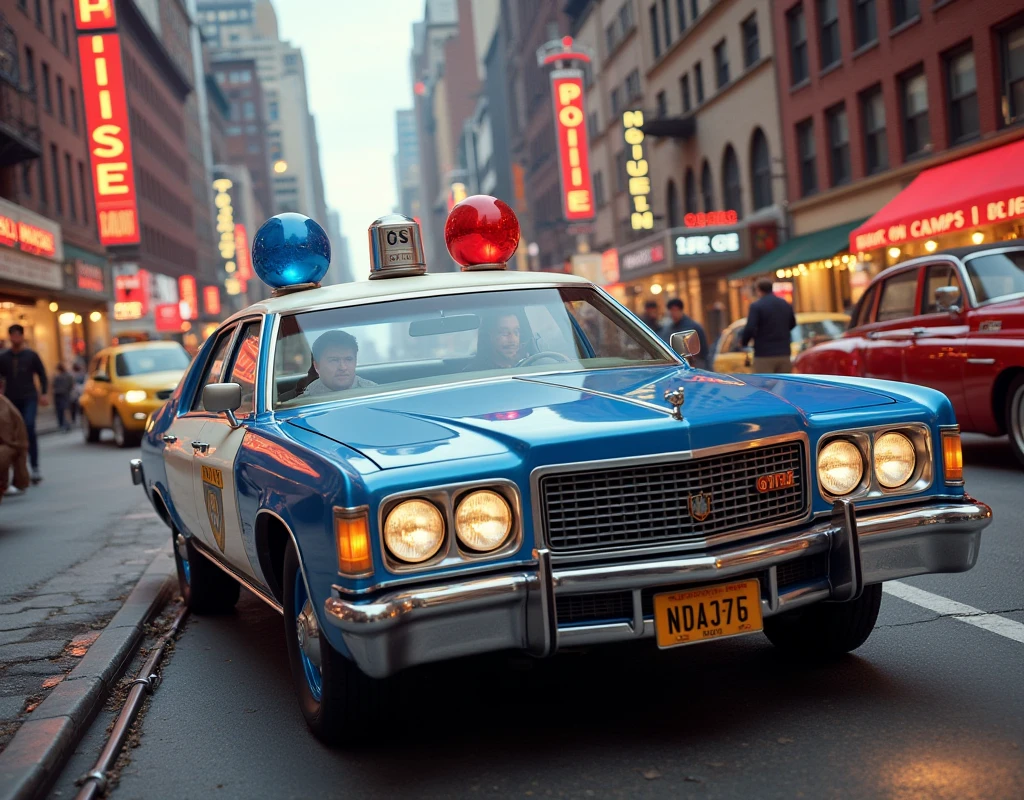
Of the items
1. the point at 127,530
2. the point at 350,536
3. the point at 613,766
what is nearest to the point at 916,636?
the point at 613,766

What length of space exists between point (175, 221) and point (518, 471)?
76556 millimetres

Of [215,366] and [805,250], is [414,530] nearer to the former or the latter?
[215,366]

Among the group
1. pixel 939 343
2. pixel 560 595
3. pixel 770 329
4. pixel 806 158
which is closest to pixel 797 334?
pixel 770 329

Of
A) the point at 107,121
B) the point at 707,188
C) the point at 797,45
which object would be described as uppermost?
the point at 107,121

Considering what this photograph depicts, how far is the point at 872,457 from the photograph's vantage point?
169 inches

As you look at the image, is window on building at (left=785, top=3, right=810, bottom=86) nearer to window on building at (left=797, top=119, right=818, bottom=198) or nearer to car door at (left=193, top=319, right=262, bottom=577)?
window on building at (left=797, top=119, right=818, bottom=198)

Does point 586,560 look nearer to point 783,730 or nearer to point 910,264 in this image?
point 783,730

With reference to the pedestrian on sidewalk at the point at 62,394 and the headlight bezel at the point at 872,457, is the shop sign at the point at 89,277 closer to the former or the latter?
the pedestrian on sidewalk at the point at 62,394

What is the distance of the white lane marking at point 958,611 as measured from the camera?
209 inches

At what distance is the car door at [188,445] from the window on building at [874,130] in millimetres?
22553

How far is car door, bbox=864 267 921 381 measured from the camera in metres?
11.2

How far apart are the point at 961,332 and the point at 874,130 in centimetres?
1817

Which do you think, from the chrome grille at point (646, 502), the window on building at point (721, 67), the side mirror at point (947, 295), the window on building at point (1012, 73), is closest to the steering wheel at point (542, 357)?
the chrome grille at point (646, 502)

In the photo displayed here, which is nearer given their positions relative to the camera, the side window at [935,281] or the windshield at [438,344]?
the windshield at [438,344]
